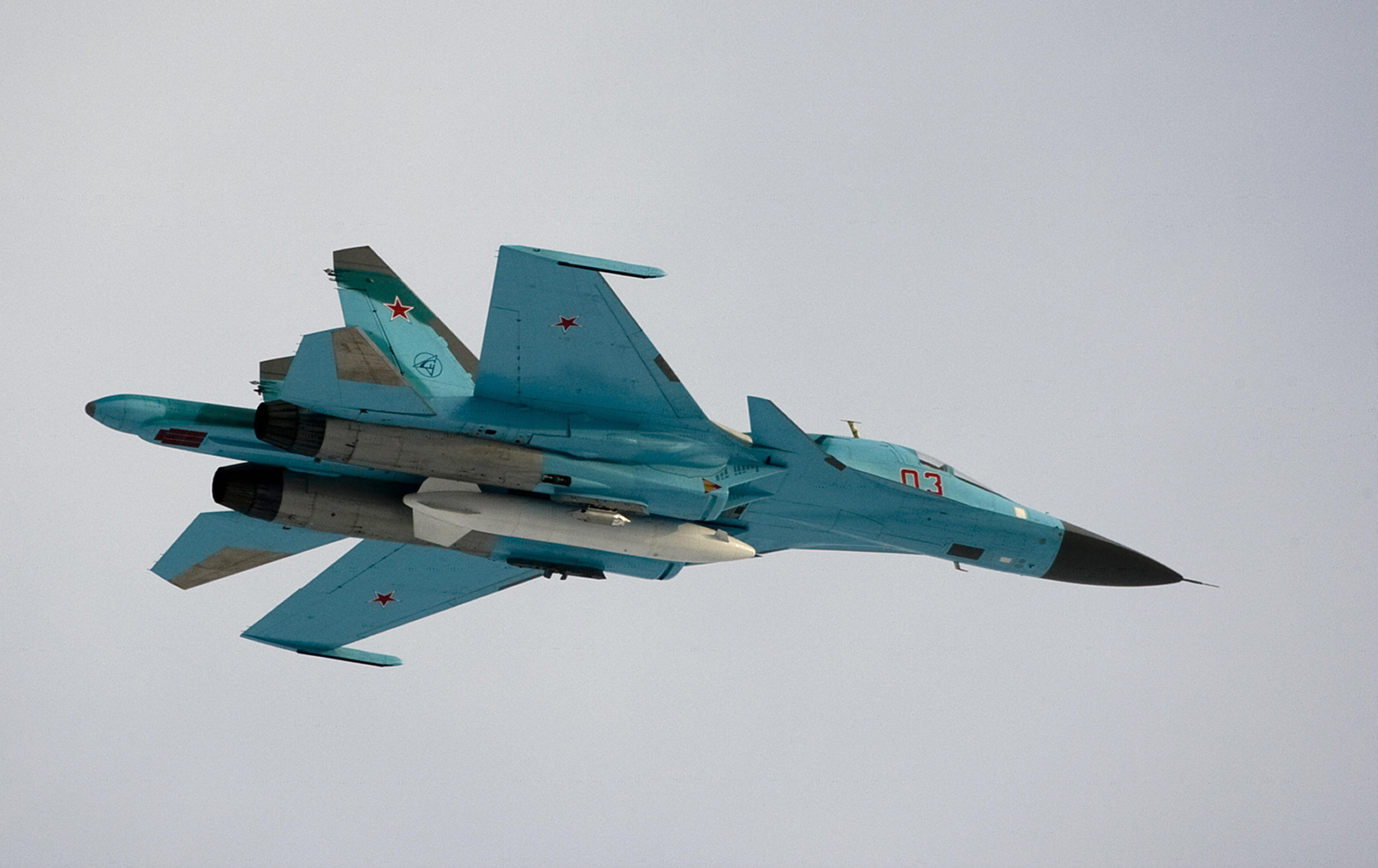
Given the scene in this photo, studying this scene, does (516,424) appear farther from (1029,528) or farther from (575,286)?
(1029,528)

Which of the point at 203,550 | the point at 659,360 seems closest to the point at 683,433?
the point at 659,360

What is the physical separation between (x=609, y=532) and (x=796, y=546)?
444cm

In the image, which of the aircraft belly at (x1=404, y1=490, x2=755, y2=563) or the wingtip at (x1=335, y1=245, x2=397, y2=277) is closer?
the aircraft belly at (x1=404, y1=490, x2=755, y2=563)

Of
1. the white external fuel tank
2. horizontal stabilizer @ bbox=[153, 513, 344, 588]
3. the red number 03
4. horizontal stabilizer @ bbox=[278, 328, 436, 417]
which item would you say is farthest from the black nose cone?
horizontal stabilizer @ bbox=[153, 513, 344, 588]

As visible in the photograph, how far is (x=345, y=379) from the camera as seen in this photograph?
72.5 ft

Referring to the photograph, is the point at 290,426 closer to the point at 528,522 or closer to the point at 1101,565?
the point at 528,522

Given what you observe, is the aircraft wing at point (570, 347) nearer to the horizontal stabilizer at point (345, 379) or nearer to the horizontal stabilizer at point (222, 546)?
the horizontal stabilizer at point (345, 379)

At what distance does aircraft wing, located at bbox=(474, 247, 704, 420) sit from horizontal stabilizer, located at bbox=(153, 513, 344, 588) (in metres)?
5.08

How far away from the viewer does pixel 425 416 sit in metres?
23.0

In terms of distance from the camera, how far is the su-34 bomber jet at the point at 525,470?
2278 cm

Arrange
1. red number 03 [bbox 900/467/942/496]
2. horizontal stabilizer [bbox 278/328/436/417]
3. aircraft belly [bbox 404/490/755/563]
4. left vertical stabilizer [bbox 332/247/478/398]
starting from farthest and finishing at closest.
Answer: left vertical stabilizer [bbox 332/247/478/398] → red number 03 [bbox 900/467/942/496] → aircraft belly [bbox 404/490/755/563] → horizontal stabilizer [bbox 278/328/436/417]

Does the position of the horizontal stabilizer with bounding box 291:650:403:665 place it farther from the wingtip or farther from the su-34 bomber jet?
the wingtip

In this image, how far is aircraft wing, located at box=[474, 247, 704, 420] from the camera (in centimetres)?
2269

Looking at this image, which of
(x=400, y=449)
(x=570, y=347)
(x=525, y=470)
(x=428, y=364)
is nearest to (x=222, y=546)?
(x=428, y=364)
